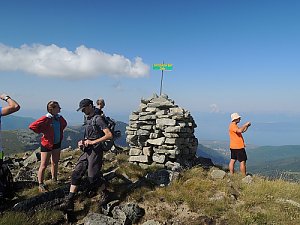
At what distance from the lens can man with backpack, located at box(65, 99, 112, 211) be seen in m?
7.88

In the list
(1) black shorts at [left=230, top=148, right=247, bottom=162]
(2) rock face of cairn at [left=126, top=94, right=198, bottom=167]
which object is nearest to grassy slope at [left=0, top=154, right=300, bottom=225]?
(1) black shorts at [left=230, top=148, right=247, bottom=162]

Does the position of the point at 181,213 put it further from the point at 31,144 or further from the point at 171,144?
the point at 31,144

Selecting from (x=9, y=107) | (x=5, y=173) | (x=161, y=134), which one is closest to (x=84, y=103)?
(x=9, y=107)

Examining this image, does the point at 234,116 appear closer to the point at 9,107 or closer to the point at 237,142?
the point at 237,142

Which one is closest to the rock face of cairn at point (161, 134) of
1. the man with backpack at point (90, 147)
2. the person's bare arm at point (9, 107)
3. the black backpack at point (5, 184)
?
the man with backpack at point (90, 147)

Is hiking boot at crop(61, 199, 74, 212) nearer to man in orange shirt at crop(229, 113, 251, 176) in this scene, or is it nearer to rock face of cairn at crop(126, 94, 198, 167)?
rock face of cairn at crop(126, 94, 198, 167)

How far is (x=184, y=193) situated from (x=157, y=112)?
5.30 meters

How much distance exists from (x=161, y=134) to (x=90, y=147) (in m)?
5.65

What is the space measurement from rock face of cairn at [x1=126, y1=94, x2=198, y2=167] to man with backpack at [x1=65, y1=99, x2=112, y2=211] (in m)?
4.87

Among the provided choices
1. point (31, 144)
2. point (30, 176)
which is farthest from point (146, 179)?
point (31, 144)

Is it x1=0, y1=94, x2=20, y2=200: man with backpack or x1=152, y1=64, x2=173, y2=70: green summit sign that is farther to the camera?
x1=152, y1=64, x2=173, y2=70: green summit sign

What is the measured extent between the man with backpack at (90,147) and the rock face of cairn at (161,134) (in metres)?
4.87

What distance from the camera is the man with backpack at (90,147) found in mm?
7883

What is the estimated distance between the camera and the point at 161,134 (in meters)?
13.4
